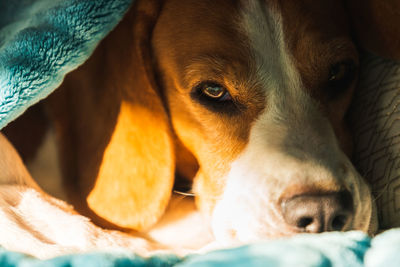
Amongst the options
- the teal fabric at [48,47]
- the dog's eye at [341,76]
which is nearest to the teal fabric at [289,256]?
the teal fabric at [48,47]

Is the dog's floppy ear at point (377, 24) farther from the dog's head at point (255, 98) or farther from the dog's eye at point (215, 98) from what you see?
the dog's eye at point (215, 98)

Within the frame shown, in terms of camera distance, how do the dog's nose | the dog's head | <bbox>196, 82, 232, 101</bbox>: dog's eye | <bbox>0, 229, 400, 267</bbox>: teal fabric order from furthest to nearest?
<bbox>196, 82, 232, 101</bbox>: dog's eye → the dog's head → the dog's nose → <bbox>0, 229, 400, 267</bbox>: teal fabric

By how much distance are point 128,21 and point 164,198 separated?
481mm

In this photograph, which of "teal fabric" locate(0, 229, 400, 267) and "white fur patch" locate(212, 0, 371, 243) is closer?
"teal fabric" locate(0, 229, 400, 267)

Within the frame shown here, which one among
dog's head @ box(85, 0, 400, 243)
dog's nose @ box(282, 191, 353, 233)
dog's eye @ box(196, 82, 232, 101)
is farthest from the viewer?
dog's eye @ box(196, 82, 232, 101)

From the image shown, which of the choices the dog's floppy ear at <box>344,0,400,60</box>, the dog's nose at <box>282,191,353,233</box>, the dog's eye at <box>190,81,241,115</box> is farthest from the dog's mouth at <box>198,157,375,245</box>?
the dog's floppy ear at <box>344,0,400,60</box>

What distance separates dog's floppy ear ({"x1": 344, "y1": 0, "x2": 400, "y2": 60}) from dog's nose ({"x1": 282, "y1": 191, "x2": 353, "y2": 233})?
1.52ft

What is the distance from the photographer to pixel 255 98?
49.7 inches

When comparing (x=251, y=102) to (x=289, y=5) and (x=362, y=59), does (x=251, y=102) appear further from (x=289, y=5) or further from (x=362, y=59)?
(x=362, y=59)

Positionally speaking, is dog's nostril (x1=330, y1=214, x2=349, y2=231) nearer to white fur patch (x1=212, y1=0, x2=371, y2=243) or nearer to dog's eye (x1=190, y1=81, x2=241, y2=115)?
white fur patch (x1=212, y1=0, x2=371, y2=243)

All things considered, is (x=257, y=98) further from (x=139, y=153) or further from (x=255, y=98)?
(x=139, y=153)

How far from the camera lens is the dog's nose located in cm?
100

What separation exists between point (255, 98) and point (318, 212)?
14.1 inches

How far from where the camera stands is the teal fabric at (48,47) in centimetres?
117
